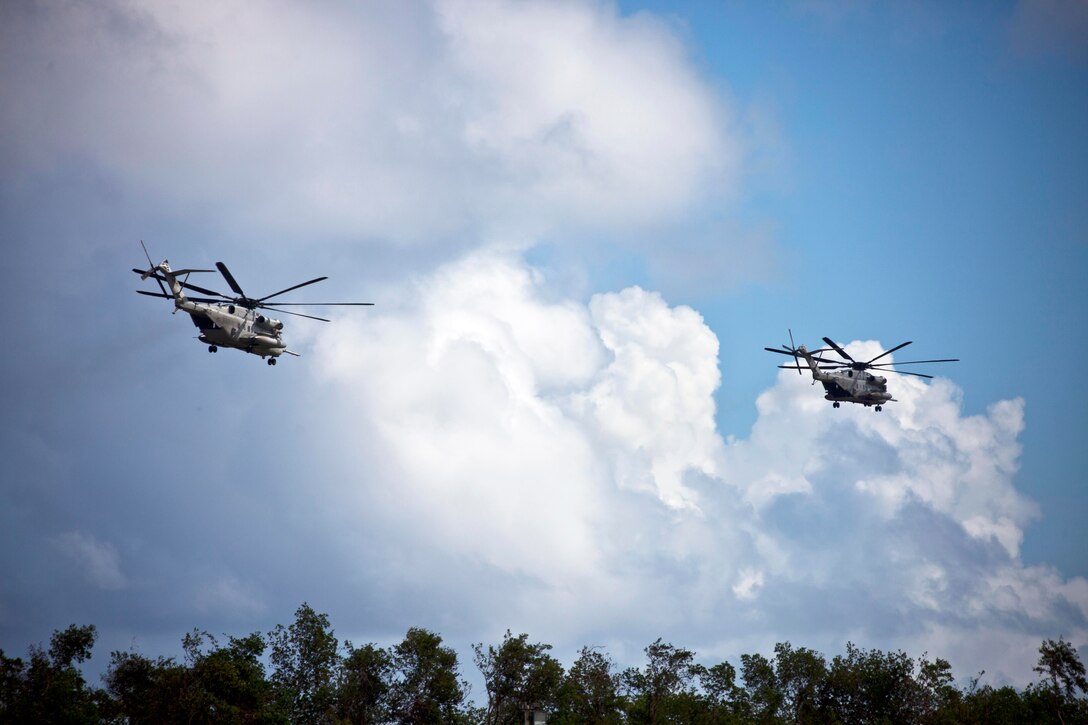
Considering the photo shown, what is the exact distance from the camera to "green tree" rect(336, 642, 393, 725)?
117812mm

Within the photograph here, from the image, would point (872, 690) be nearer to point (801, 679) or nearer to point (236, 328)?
point (801, 679)

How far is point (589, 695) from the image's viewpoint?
120438mm

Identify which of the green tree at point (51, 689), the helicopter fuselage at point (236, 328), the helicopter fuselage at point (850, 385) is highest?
the helicopter fuselage at point (850, 385)

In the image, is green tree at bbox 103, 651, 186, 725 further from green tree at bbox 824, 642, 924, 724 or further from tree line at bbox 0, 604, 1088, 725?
green tree at bbox 824, 642, 924, 724

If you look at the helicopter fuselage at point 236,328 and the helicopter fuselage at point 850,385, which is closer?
the helicopter fuselage at point 236,328

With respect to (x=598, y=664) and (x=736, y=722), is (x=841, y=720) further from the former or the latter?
(x=598, y=664)

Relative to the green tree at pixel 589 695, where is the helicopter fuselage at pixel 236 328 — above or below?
above

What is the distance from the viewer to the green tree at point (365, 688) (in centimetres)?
11781

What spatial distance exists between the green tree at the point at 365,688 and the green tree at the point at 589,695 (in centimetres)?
1532

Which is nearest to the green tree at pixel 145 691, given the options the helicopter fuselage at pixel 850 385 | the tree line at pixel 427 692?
the tree line at pixel 427 692

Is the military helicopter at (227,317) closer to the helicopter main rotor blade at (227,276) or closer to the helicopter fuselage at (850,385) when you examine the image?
the helicopter main rotor blade at (227,276)

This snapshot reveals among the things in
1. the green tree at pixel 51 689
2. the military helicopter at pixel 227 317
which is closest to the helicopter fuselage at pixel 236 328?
the military helicopter at pixel 227 317

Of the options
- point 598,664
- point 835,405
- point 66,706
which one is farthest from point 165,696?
point 835,405

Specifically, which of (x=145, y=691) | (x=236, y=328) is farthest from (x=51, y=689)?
(x=236, y=328)
